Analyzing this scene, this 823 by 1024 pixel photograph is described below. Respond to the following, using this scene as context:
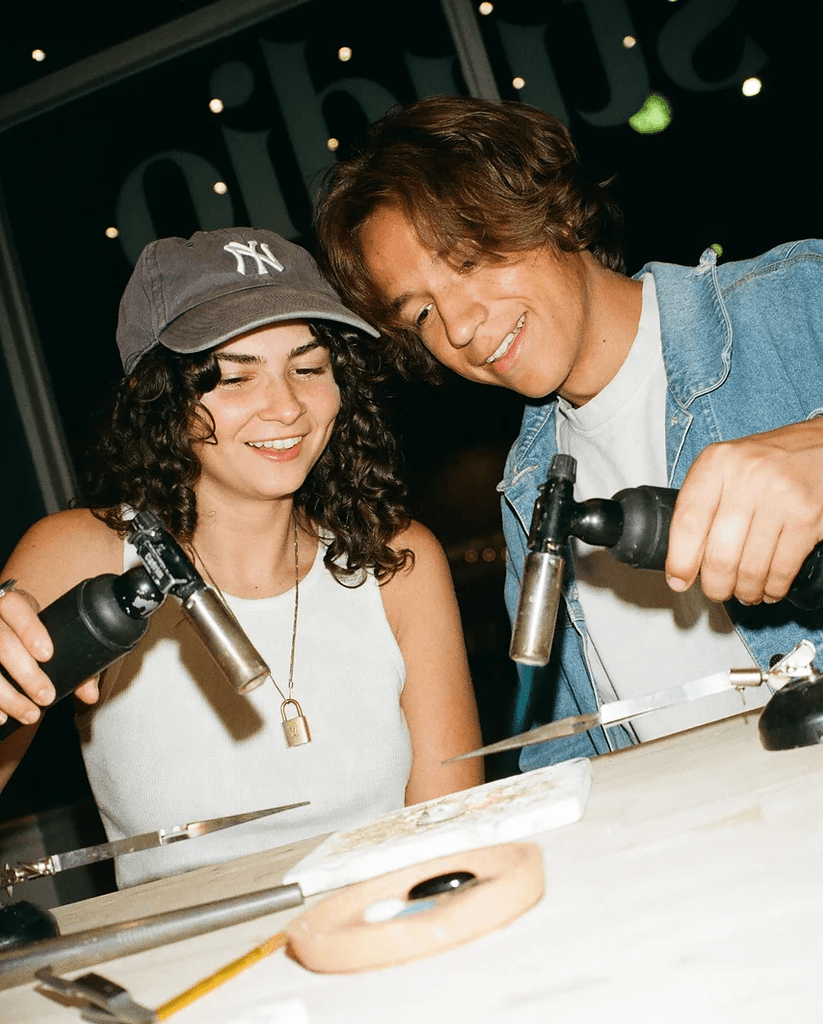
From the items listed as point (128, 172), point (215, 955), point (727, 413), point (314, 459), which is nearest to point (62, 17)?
point (128, 172)

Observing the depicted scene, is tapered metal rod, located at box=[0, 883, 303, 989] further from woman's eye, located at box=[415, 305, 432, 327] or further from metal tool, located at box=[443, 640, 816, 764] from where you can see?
A: woman's eye, located at box=[415, 305, 432, 327]

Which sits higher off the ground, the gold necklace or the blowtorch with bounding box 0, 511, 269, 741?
the blowtorch with bounding box 0, 511, 269, 741

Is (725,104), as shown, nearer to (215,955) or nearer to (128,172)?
(128,172)

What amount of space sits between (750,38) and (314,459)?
2.55 meters

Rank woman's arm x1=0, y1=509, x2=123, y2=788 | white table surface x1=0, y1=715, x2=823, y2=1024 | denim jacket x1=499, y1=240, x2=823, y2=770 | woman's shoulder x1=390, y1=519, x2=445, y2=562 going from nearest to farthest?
white table surface x1=0, y1=715, x2=823, y2=1024 → denim jacket x1=499, y1=240, x2=823, y2=770 → woman's arm x1=0, y1=509, x2=123, y2=788 → woman's shoulder x1=390, y1=519, x2=445, y2=562

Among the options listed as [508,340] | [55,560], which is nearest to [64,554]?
[55,560]

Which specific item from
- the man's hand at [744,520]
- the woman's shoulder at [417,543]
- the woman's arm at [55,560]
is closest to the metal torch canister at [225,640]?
the man's hand at [744,520]

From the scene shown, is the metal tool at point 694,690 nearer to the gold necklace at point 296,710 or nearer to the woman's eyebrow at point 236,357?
the gold necklace at point 296,710

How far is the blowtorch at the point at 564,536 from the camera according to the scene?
106 cm

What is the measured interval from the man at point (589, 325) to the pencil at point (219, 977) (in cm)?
101

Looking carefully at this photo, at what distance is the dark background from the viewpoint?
3.35 meters

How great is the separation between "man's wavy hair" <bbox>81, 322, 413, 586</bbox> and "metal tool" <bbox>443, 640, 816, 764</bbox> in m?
0.97

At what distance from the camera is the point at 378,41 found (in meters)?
3.64

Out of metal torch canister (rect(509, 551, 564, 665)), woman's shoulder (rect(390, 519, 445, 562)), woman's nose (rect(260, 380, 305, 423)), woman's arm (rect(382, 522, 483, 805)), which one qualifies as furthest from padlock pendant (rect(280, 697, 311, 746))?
metal torch canister (rect(509, 551, 564, 665))
